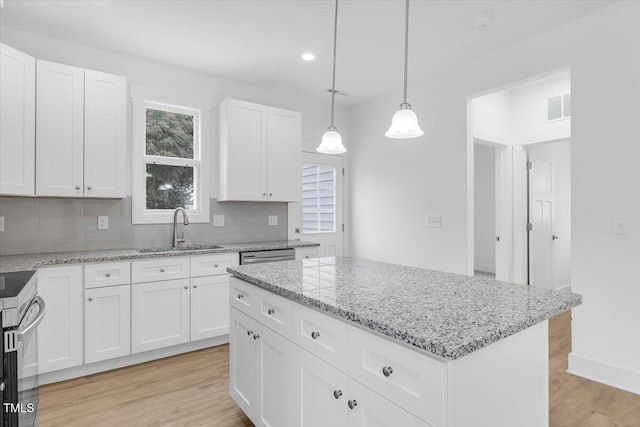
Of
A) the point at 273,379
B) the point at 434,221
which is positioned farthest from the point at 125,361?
the point at 434,221

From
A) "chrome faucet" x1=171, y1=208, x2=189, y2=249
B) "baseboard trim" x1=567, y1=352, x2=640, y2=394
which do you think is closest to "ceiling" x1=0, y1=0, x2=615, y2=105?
"chrome faucet" x1=171, y1=208, x2=189, y2=249

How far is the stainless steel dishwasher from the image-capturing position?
3.35 meters

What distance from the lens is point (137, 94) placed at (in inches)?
130

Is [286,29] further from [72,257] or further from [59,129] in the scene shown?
[72,257]

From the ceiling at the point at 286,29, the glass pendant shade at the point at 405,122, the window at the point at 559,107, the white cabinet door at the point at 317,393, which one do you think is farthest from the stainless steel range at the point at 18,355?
the window at the point at 559,107

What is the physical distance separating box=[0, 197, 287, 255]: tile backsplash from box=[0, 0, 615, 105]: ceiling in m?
1.39

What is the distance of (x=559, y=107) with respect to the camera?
4.00 m

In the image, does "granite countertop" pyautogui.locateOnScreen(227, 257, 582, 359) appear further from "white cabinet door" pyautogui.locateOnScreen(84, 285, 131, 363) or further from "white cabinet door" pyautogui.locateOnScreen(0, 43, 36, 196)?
"white cabinet door" pyautogui.locateOnScreen(0, 43, 36, 196)

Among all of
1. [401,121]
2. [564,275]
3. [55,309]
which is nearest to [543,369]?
[401,121]

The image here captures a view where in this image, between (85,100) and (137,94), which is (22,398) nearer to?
(85,100)

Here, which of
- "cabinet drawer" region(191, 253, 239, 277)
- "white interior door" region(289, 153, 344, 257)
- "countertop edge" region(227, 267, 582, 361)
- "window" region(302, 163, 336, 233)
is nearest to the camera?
"countertop edge" region(227, 267, 582, 361)

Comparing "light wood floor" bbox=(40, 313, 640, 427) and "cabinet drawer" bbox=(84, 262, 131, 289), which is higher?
"cabinet drawer" bbox=(84, 262, 131, 289)

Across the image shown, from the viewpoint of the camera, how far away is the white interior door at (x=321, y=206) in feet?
14.8

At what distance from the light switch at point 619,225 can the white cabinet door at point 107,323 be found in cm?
369
